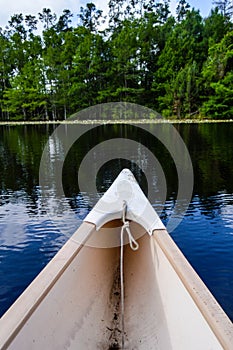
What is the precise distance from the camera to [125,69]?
32938mm

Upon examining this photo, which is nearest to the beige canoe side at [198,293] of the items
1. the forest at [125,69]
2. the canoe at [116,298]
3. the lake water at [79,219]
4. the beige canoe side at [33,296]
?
the canoe at [116,298]

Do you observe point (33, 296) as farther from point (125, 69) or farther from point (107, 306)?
point (125, 69)

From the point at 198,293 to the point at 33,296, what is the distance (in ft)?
3.32

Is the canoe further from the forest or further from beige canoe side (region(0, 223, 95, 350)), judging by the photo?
the forest

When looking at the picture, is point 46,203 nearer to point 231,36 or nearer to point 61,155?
point 61,155

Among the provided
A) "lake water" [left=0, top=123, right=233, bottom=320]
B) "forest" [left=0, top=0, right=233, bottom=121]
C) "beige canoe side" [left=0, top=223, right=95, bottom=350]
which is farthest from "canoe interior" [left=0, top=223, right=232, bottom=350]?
"forest" [left=0, top=0, right=233, bottom=121]

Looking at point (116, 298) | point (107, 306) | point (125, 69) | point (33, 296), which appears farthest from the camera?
point (125, 69)

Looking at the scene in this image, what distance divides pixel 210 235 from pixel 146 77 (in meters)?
34.2

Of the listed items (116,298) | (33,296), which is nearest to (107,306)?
(116,298)

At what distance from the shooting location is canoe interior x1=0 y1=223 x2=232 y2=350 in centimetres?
151

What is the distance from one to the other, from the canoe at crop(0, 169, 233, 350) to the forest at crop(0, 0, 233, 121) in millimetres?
29717

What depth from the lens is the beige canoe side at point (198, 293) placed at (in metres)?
1.37

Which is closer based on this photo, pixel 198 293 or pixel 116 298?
pixel 198 293

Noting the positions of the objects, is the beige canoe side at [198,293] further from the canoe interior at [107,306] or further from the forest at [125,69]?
the forest at [125,69]
